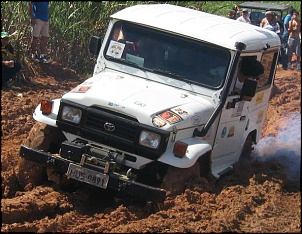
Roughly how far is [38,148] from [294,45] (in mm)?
13384

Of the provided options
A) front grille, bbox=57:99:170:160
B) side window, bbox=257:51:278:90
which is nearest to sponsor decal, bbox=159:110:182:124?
front grille, bbox=57:99:170:160

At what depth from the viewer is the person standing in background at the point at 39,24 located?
12.4 metres

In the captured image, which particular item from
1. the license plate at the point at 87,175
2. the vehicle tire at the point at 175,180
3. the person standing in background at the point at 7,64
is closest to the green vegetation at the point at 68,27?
the person standing in background at the point at 7,64

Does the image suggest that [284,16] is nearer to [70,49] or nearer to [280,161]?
[70,49]

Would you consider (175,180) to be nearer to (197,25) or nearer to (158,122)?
(158,122)

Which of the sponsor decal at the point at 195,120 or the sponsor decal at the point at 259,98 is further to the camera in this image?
the sponsor decal at the point at 259,98

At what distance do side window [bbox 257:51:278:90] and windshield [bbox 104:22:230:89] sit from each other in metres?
1.16

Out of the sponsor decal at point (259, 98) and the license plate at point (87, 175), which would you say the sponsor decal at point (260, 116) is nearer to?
the sponsor decal at point (259, 98)

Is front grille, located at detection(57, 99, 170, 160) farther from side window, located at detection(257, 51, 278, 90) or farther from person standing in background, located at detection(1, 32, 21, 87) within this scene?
person standing in background, located at detection(1, 32, 21, 87)

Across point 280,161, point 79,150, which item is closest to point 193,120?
point 79,150

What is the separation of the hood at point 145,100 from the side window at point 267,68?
1.51 meters

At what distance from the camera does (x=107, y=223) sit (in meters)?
6.09

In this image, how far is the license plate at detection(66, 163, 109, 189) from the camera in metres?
6.37

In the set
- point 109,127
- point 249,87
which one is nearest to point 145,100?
point 109,127
